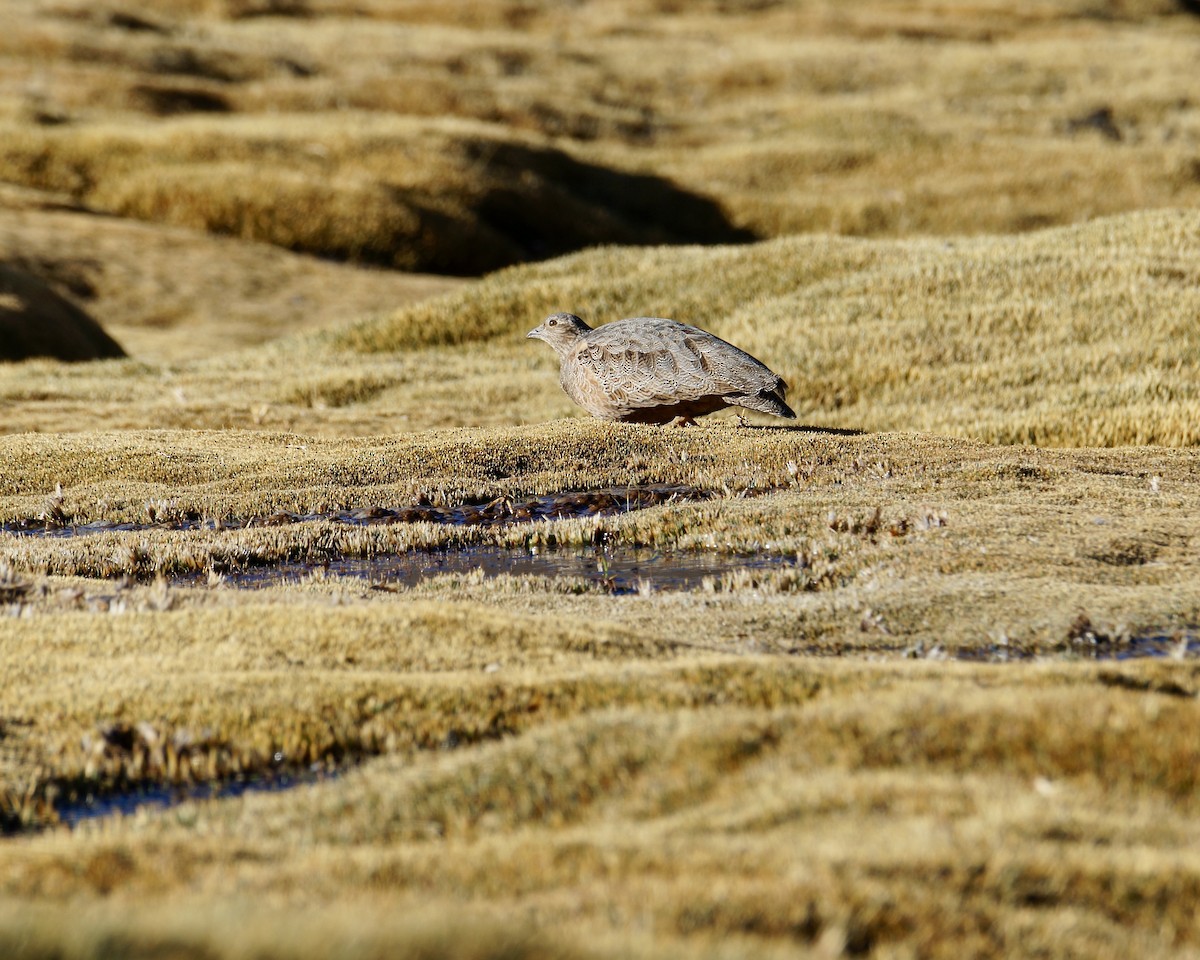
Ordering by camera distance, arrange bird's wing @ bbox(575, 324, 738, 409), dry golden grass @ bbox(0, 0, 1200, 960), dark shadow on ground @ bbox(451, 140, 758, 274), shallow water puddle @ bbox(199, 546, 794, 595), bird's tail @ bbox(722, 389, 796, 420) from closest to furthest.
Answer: dry golden grass @ bbox(0, 0, 1200, 960) → shallow water puddle @ bbox(199, 546, 794, 595) → bird's tail @ bbox(722, 389, 796, 420) → bird's wing @ bbox(575, 324, 738, 409) → dark shadow on ground @ bbox(451, 140, 758, 274)

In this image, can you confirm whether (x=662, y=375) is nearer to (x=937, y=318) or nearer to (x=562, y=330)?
(x=562, y=330)

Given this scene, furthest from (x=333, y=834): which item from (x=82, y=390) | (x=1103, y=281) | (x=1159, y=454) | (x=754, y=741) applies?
(x=1103, y=281)

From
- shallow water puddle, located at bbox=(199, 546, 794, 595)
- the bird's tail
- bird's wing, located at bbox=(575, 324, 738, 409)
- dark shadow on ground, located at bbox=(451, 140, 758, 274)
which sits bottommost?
shallow water puddle, located at bbox=(199, 546, 794, 595)

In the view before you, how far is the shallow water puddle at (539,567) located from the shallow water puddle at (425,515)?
1320mm

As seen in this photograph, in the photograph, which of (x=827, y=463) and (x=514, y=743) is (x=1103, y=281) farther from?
(x=514, y=743)

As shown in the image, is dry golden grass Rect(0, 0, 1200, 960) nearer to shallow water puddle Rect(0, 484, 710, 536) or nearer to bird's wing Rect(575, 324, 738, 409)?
shallow water puddle Rect(0, 484, 710, 536)

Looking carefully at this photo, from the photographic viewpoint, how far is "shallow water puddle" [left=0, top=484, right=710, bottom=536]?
16.7 metres

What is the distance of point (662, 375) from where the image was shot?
1852 cm

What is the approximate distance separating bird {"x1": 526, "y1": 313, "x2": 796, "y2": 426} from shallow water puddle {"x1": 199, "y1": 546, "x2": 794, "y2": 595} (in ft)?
12.0

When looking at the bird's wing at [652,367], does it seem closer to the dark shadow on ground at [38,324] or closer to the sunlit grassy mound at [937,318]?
the sunlit grassy mound at [937,318]

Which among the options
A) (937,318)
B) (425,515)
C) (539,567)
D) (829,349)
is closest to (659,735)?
(539,567)

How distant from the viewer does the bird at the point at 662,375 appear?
18.2 metres

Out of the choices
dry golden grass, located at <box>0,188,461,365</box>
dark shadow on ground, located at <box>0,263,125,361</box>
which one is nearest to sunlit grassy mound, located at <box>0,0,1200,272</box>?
dry golden grass, located at <box>0,188,461,365</box>

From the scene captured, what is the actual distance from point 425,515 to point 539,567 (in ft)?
9.01
